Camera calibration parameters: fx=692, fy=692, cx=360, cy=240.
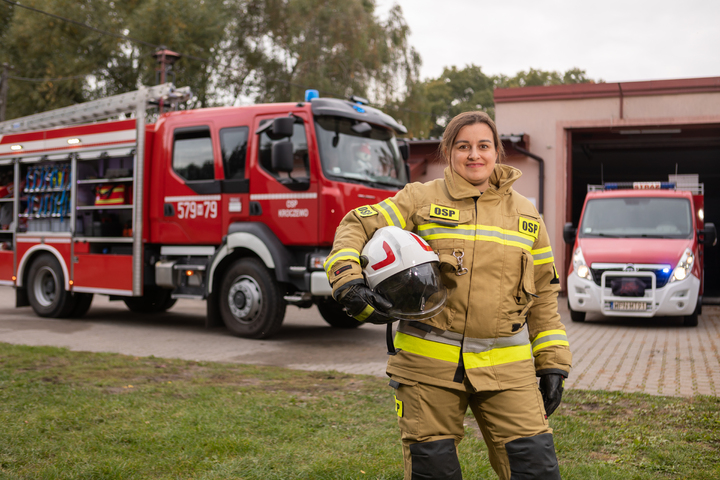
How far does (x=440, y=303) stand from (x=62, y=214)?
1045cm

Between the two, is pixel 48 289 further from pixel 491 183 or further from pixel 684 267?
pixel 491 183

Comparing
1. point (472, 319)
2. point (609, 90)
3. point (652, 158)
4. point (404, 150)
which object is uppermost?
point (609, 90)

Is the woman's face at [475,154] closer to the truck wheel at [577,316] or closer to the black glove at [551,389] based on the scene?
the black glove at [551,389]

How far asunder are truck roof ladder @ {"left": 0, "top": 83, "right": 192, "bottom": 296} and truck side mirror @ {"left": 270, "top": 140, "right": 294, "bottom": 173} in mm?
2707

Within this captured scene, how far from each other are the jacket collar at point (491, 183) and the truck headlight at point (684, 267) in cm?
947

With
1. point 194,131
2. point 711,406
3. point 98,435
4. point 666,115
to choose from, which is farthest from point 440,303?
point 666,115

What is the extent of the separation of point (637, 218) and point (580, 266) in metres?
1.57

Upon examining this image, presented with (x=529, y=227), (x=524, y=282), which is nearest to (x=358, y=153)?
(x=529, y=227)

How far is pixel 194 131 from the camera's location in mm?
10180

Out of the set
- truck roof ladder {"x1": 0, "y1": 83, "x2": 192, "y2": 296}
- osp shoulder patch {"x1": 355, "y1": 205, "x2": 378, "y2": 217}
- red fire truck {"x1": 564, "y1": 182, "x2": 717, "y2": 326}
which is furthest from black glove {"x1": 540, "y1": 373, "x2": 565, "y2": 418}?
red fire truck {"x1": 564, "y1": 182, "x2": 717, "y2": 326}

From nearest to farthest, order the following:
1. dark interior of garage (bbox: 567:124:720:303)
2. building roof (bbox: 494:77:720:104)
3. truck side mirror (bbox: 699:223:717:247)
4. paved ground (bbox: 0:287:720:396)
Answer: paved ground (bbox: 0:287:720:396) < truck side mirror (bbox: 699:223:717:247) < building roof (bbox: 494:77:720:104) < dark interior of garage (bbox: 567:124:720:303)

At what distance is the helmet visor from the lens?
262 centimetres

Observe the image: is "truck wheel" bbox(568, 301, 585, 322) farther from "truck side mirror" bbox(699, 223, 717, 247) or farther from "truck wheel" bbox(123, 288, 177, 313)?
"truck wheel" bbox(123, 288, 177, 313)

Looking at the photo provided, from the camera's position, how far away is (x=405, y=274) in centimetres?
263
